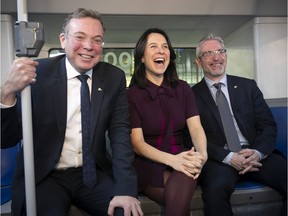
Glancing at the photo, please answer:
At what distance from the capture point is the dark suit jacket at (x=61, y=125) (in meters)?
1.88

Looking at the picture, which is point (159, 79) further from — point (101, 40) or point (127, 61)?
point (127, 61)

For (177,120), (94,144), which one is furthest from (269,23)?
→ (94,144)

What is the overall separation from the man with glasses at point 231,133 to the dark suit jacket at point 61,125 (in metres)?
0.68

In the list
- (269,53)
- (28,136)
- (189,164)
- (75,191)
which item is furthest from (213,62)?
(28,136)

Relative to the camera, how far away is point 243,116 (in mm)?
2740

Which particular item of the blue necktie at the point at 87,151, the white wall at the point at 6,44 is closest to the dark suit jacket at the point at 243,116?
the blue necktie at the point at 87,151

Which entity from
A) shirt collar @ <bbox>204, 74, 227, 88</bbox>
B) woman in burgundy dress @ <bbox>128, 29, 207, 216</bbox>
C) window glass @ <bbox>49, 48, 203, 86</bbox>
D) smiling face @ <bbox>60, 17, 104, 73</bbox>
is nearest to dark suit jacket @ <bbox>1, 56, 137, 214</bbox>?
smiling face @ <bbox>60, 17, 104, 73</bbox>

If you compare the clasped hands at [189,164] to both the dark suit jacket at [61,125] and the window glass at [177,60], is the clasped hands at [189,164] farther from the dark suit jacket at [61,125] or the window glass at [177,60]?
the window glass at [177,60]

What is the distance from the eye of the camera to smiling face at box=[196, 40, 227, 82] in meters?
2.83

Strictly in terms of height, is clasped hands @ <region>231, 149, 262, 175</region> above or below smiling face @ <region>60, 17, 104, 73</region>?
below

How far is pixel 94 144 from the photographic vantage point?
1.97 meters

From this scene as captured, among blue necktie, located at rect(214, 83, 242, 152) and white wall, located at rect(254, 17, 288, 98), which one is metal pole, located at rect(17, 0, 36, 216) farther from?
white wall, located at rect(254, 17, 288, 98)

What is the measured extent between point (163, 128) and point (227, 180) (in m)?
0.58

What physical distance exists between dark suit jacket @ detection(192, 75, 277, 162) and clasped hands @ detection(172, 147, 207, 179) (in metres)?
0.50
